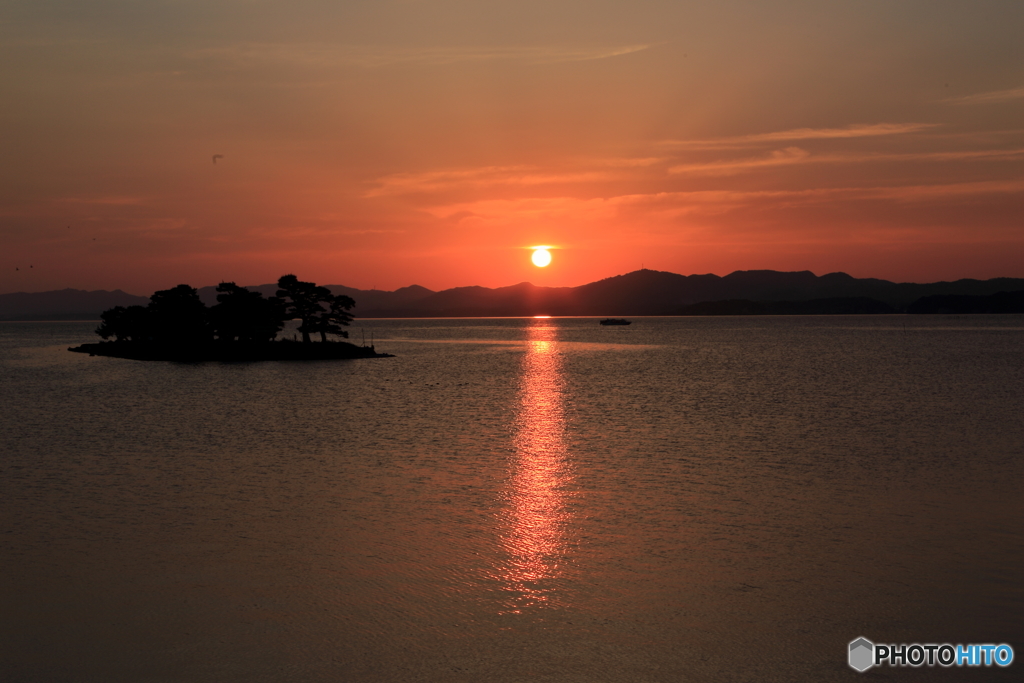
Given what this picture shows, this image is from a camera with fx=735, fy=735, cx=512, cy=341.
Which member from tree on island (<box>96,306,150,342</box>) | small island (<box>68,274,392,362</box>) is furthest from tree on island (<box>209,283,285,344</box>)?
tree on island (<box>96,306,150,342</box>)

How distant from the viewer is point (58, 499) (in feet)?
80.2

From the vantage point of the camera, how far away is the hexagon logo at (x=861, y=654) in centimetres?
1213

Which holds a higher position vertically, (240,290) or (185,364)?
(240,290)

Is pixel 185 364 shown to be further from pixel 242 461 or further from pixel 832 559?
pixel 832 559

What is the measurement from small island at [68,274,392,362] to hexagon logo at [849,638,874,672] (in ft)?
327

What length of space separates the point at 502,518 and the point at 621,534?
12.1 ft

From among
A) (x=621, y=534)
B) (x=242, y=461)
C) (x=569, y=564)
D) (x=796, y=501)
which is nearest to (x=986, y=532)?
(x=796, y=501)

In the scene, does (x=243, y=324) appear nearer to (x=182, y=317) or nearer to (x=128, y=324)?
(x=182, y=317)

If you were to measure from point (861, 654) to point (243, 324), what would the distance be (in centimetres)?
11388

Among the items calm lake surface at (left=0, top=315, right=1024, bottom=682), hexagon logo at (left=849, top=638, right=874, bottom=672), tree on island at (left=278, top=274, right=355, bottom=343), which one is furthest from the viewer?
tree on island at (left=278, top=274, right=355, bottom=343)

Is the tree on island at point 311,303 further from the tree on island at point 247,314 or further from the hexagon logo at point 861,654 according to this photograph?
the hexagon logo at point 861,654

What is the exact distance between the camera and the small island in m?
113

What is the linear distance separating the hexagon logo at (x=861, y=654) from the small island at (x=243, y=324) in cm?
9964

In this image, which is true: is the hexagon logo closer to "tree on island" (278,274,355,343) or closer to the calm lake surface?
the calm lake surface
